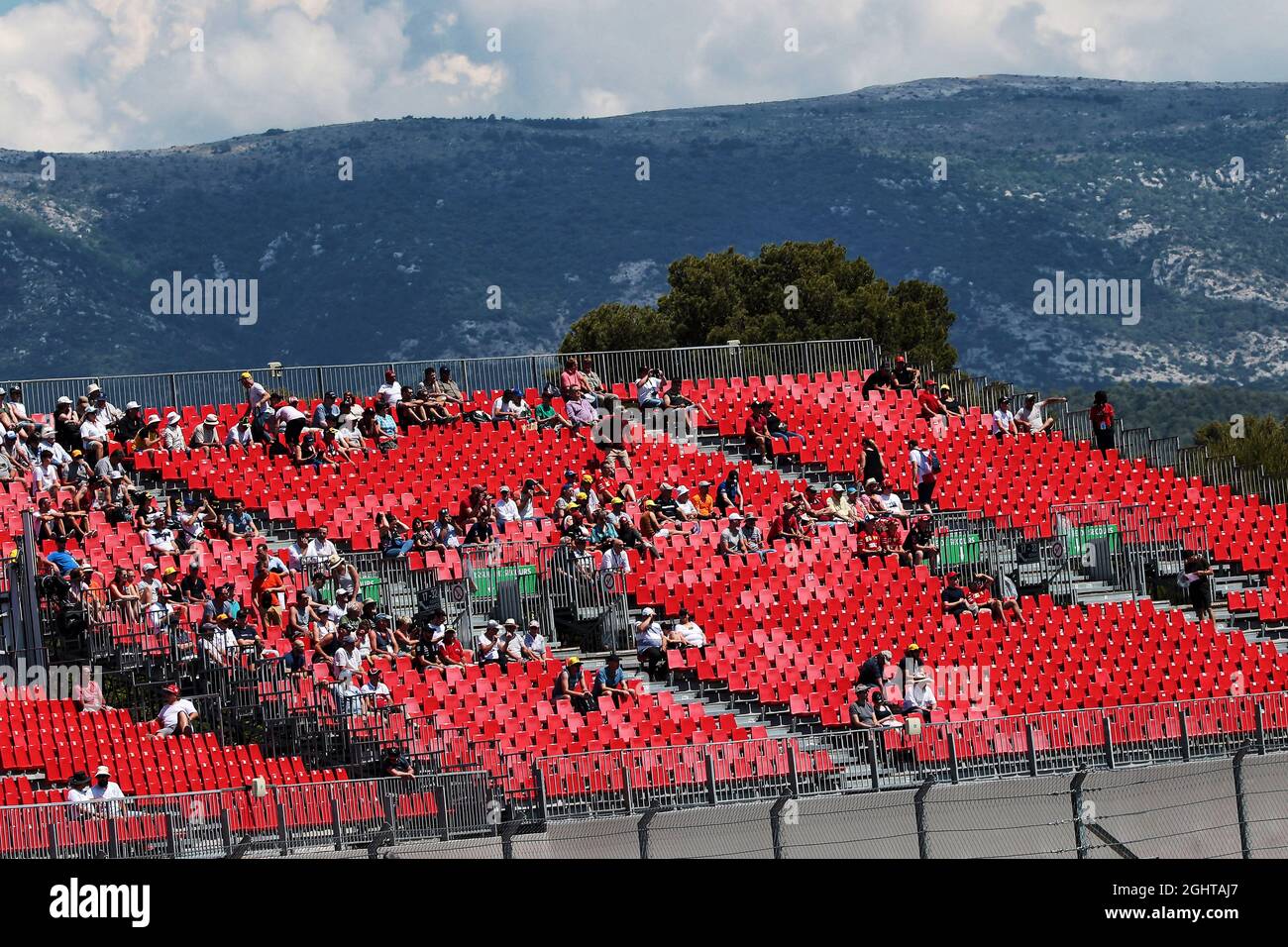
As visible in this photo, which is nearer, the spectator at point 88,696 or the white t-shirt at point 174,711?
the white t-shirt at point 174,711

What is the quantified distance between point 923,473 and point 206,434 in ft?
33.8

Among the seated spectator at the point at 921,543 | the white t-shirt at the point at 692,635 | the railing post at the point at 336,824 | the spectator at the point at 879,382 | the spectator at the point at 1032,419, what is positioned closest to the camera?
the railing post at the point at 336,824

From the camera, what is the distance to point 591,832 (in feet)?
49.5

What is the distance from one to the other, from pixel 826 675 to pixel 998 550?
552 cm

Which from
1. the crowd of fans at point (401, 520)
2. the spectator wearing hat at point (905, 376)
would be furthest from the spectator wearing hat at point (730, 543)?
the spectator wearing hat at point (905, 376)

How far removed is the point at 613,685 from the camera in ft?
72.7

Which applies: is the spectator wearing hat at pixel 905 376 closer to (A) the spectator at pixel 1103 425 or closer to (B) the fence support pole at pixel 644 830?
(A) the spectator at pixel 1103 425

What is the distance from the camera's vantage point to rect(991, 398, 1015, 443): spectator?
3278 cm

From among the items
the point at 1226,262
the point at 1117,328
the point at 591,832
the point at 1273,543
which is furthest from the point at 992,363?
the point at 591,832

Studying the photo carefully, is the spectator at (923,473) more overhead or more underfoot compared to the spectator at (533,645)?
more overhead

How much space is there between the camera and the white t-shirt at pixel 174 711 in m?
21.0

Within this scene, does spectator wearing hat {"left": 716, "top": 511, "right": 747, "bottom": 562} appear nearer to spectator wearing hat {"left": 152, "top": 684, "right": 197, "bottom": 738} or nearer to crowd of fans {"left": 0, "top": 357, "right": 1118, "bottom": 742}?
crowd of fans {"left": 0, "top": 357, "right": 1118, "bottom": 742}

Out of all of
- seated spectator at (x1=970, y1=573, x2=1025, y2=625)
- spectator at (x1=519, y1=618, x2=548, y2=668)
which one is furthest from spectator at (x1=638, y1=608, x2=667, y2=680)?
seated spectator at (x1=970, y1=573, x2=1025, y2=625)
